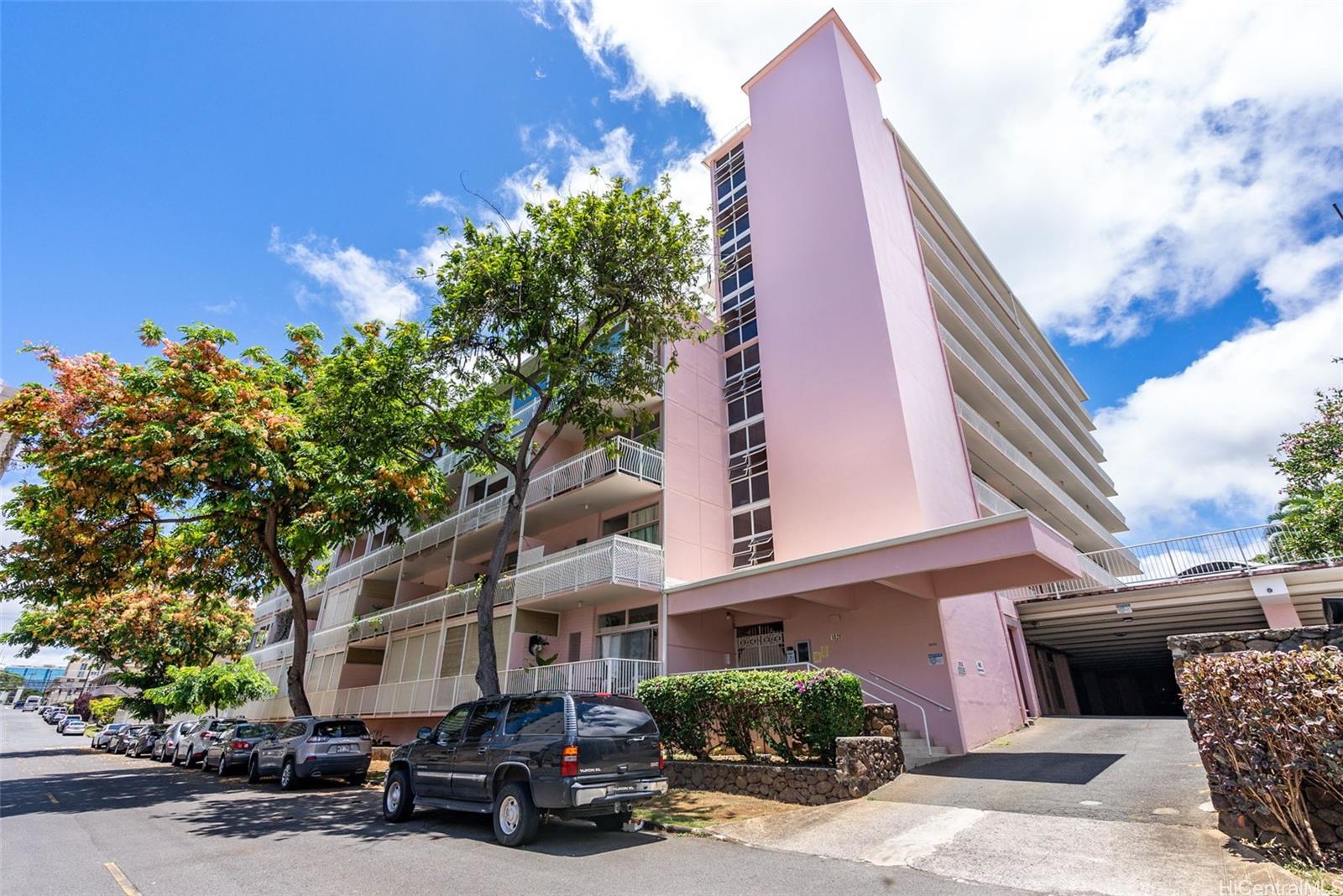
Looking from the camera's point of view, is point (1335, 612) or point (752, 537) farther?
point (752, 537)

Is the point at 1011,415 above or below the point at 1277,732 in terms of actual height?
above

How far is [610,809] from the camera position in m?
7.85

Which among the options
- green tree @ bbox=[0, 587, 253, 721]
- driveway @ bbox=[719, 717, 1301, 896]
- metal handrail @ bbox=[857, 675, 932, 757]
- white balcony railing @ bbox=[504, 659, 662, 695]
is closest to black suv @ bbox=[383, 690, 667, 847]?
driveway @ bbox=[719, 717, 1301, 896]

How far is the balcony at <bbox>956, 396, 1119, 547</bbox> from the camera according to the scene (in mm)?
22141

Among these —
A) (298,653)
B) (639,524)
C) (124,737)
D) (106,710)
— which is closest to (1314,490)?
(639,524)

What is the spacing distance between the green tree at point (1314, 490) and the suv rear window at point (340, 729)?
24.6m

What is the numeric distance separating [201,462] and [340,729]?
7.27 m

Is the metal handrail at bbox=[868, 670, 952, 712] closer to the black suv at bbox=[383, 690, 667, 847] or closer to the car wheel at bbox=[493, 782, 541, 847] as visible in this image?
the black suv at bbox=[383, 690, 667, 847]

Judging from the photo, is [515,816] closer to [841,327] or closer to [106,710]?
[841,327]

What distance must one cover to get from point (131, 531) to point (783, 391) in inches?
760

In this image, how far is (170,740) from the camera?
23594mm

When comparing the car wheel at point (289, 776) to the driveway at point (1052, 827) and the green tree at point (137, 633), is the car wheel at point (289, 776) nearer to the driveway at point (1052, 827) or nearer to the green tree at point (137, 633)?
the driveway at point (1052, 827)

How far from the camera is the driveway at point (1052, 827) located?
5.77 meters

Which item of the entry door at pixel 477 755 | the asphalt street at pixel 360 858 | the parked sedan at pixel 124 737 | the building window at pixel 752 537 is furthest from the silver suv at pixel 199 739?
the building window at pixel 752 537
